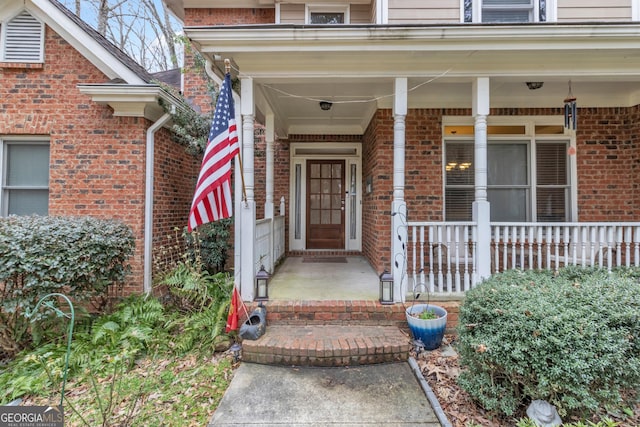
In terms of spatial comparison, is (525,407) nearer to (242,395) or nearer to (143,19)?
(242,395)

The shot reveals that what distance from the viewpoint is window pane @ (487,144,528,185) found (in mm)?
5078

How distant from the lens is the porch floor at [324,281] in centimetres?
388

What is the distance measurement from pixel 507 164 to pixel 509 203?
635 millimetres

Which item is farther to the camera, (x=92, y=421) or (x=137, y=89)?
(x=137, y=89)

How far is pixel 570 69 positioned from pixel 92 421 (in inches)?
232

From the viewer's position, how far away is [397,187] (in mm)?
3674

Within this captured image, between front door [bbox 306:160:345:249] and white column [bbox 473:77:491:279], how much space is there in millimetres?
3658

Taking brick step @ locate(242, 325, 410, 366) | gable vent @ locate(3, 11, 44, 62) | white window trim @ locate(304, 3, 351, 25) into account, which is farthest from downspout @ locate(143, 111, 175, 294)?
white window trim @ locate(304, 3, 351, 25)

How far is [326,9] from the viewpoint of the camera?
5.74 meters

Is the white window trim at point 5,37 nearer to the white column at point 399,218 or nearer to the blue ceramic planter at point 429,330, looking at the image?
the white column at point 399,218

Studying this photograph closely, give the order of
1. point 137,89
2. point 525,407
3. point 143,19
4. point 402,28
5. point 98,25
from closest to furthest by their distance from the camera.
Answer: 1. point 525,407
2. point 402,28
3. point 137,89
4. point 98,25
5. point 143,19

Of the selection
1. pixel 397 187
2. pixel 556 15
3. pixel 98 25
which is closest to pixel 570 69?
pixel 556 15

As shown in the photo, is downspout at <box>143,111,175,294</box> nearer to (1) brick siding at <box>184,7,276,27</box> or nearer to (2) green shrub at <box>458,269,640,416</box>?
(1) brick siding at <box>184,7,276,27</box>

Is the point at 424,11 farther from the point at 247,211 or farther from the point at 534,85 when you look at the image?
the point at 247,211
